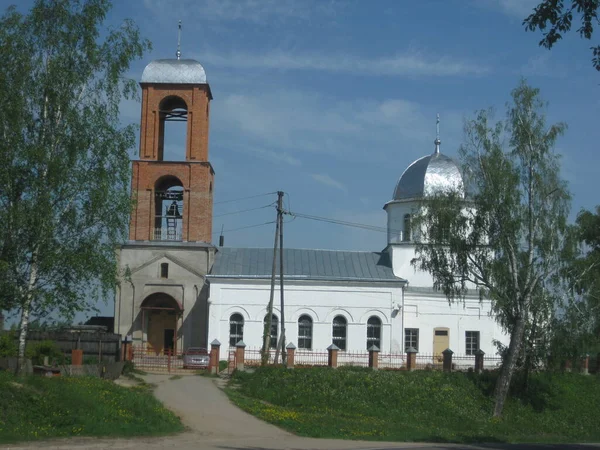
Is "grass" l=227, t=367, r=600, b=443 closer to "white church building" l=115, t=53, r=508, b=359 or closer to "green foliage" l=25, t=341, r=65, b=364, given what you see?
"green foliage" l=25, t=341, r=65, b=364

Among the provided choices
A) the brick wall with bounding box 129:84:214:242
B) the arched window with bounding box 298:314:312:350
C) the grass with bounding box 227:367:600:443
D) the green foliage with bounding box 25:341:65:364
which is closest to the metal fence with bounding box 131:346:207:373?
the grass with bounding box 227:367:600:443

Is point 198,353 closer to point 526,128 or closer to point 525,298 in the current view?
point 525,298

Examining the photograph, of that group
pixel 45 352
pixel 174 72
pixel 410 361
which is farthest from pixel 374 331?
pixel 45 352

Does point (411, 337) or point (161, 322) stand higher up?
point (161, 322)

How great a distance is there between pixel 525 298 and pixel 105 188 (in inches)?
597

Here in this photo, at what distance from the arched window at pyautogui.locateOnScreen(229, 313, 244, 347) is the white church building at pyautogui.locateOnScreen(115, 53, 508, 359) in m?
0.05

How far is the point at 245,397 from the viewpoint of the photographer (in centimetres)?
2670

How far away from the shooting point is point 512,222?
93.6ft

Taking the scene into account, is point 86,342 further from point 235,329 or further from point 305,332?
point 305,332

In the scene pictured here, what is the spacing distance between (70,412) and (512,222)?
16.4 meters

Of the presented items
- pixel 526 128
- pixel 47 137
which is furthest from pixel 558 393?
pixel 47 137

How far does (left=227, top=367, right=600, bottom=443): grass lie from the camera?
75.5 feet

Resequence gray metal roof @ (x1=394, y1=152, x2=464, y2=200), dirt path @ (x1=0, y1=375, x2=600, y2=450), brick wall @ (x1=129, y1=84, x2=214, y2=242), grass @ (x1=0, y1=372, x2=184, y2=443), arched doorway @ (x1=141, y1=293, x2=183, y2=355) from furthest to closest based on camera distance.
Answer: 1. gray metal roof @ (x1=394, y1=152, x2=464, y2=200)
2. arched doorway @ (x1=141, y1=293, x2=183, y2=355)
3. brick wall @ (x1=129, y1=84, x2=214, y2=242)
4. grass @ (x1=0, y1=372, x2=184, y2=443)
5. dirt path @ (x1=0, y1=375, x2=600, y2=450)

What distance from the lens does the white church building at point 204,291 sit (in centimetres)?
3862
